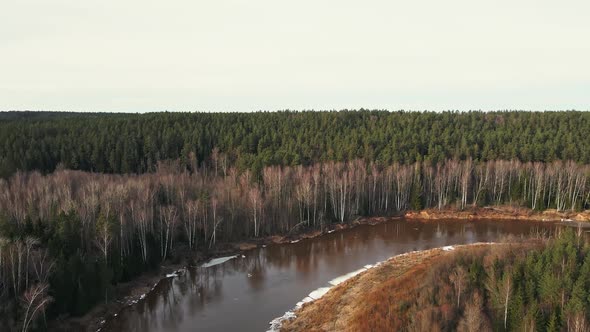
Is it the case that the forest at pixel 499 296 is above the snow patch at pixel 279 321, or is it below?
above

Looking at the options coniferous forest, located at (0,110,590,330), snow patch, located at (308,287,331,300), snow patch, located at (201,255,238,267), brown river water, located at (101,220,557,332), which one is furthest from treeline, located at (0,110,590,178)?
snow patch, located at (308,287,331,300)

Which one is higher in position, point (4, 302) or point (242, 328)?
point (4, 302)

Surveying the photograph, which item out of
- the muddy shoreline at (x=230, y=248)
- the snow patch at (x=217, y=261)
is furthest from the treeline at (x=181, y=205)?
the snow patch at (x=217, y=261)

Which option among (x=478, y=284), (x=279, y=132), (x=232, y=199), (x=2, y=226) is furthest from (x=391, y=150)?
(x=2, y=226)

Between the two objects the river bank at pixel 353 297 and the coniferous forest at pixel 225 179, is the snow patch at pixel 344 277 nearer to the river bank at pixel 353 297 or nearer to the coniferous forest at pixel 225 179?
the river bank at pixel 353 297

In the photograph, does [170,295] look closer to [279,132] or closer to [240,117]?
[279,132]

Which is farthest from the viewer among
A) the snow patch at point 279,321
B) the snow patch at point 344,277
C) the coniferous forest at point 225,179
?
the snow patch at point 344,277
